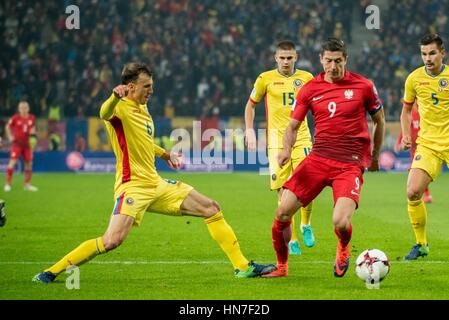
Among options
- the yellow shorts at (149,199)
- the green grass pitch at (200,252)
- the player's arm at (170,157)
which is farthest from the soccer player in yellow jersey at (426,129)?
the yellow shorts at (149,199)

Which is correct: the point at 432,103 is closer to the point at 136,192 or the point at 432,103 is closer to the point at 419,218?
the point at 419,218

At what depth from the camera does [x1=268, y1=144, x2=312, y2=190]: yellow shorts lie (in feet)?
38.5

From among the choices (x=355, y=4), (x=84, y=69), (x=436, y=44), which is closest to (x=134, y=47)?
(x=84, y=69)

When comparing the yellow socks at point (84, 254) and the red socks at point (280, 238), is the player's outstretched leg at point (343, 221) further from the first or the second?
the yellow socks at point (84, 254)

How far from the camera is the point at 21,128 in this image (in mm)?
23406

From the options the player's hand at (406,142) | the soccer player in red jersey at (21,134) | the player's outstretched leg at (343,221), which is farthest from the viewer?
the soccer player in red jersey at (21,134)

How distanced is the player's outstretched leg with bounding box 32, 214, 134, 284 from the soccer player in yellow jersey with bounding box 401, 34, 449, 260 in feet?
11.8

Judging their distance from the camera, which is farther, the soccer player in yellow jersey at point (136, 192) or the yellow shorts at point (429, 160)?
the yellow shorts at point (429, 160)

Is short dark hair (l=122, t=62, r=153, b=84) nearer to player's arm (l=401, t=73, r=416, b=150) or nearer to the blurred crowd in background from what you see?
player's arm (l=401, t=73, r=416, b=150)

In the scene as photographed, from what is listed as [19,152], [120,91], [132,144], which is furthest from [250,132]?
[19,152]

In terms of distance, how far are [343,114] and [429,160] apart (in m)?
2.15

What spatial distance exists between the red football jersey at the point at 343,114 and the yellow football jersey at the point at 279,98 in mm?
2613

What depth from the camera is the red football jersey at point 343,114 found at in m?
9.16

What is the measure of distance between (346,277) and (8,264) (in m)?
3.79
